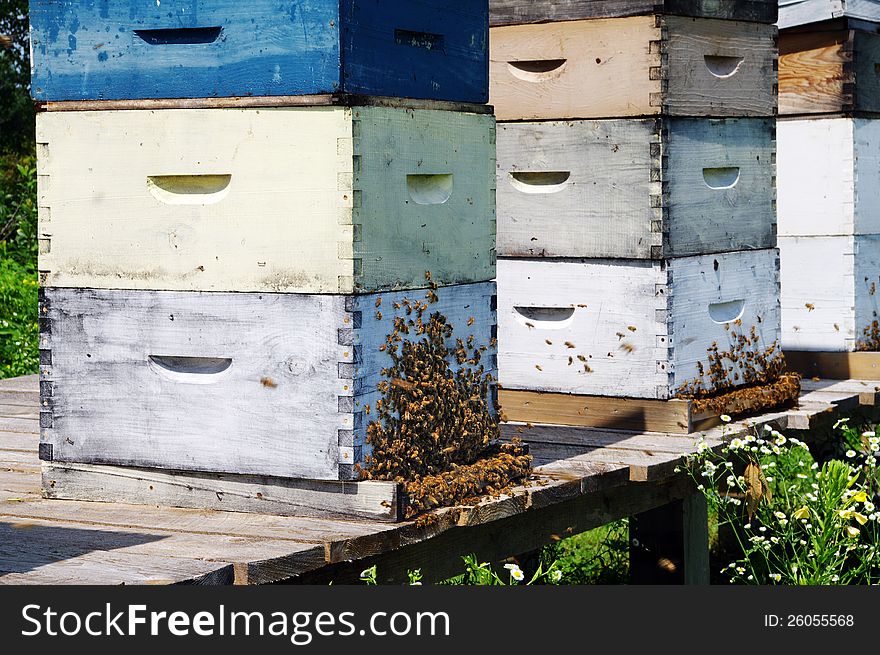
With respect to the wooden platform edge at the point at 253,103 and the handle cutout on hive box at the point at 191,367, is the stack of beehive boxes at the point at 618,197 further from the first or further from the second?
the handle cutout on hive box at the point at 191,367

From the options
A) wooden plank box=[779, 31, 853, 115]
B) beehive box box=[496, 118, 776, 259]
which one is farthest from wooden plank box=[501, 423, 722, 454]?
wooden plank box=[779, 31, 853, 115]

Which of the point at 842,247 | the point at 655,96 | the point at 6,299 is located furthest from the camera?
the point at 6,299

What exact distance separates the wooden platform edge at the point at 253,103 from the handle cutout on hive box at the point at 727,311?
1748mm

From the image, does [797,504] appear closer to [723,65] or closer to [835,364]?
[723,65]

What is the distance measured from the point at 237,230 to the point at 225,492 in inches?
28.9

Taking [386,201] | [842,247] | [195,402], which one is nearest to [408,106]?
[386,201]

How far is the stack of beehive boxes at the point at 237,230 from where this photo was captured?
12.6ft

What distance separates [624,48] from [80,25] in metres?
2.14

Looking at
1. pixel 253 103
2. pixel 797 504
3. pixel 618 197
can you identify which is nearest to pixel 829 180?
pixel 618 197

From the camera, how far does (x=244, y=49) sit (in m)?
3.92

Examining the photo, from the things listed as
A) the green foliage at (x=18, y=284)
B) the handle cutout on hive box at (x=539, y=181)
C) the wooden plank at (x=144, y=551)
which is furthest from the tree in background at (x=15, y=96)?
the wooden plank at (x=144, y=551)

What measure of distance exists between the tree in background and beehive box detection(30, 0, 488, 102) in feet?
33.2

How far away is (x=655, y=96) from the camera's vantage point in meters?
5.29

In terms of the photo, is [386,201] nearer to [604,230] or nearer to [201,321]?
[201,321]
